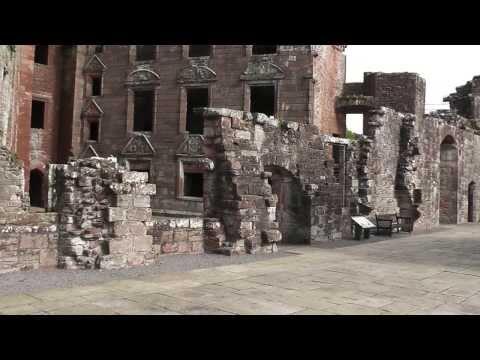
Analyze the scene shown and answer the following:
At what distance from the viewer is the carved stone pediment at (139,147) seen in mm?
23031

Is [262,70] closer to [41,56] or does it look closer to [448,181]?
[448,181]

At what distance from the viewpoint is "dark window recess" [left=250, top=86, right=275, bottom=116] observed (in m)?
22.2

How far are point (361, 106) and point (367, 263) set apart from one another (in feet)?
45.3

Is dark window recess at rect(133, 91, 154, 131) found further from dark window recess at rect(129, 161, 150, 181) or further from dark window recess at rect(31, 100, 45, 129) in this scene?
dark window recess at rect(31, 100, 45, 129)

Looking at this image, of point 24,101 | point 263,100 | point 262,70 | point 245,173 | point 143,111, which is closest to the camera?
point 245,173

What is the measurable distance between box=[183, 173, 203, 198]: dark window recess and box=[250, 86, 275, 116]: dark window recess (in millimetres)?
3884

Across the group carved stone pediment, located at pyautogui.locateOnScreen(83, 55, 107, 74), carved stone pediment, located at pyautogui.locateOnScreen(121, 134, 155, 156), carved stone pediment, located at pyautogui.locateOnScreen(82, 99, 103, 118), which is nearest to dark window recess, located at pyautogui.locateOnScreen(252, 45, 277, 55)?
carved stone pediment, located at pyautogui.locateOnScreen(121, 134, 155, 156)

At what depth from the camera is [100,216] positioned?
28.1ft

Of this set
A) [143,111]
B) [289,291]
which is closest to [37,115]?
[143,111]

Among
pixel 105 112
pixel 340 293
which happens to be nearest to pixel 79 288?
pixel 340 293

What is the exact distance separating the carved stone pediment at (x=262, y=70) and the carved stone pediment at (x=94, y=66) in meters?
7.46

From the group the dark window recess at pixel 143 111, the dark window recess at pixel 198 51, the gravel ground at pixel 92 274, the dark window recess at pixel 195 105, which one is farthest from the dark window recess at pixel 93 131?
the gravel ground at pixel 92 274

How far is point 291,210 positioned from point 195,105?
1080 cm

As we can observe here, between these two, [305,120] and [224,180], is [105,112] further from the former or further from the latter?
[224,180]
